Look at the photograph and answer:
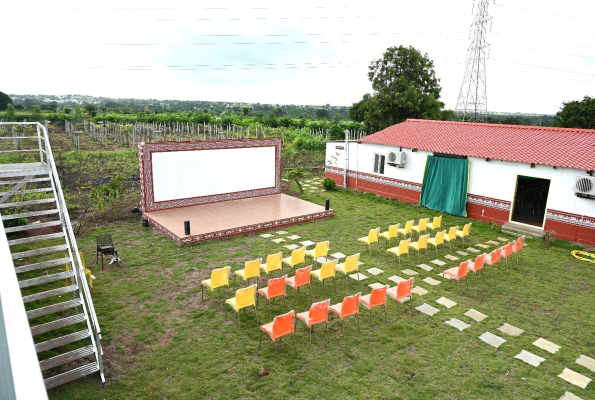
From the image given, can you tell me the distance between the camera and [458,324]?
24.6 feet

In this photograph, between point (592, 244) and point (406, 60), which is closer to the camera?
point (592, 244)

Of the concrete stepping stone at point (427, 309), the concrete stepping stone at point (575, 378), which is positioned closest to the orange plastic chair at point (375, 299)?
the concrete stepping stone at point (427, 309)

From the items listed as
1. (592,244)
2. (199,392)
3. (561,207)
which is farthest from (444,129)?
(199,392)

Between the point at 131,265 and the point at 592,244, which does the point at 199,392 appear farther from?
the point at 592,244

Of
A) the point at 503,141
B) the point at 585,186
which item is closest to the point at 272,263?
the point at 585,186

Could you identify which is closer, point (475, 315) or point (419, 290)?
point (475, 315)

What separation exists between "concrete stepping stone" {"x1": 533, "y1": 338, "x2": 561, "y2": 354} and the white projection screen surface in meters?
11.5

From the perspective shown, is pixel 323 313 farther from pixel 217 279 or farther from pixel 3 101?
pixel 3 101

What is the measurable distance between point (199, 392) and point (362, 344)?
271 centimetres

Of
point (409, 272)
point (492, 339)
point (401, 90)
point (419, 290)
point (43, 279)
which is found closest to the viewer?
point (43, 279)

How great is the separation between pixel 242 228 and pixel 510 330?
24.8 ft

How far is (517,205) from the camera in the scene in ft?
50.2

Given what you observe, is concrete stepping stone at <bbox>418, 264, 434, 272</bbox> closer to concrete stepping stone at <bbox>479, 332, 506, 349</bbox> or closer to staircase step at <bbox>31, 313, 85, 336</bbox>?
concrete stepping stone at <bbox>479, 332, 506, 349</bbox>

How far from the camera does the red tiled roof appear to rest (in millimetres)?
12461
